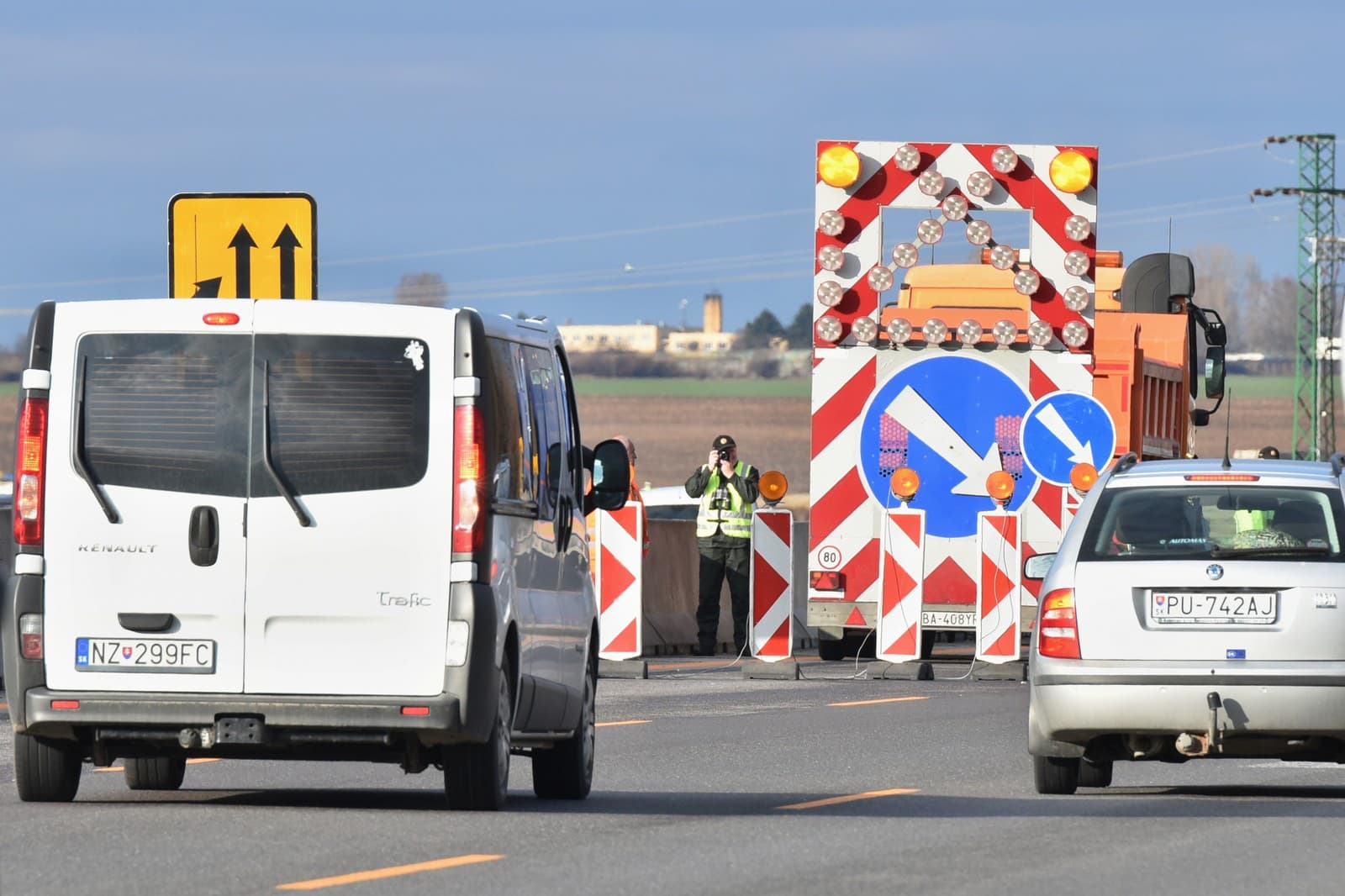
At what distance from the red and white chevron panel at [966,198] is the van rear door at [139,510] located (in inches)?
475

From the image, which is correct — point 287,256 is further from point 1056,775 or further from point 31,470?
point 1056,775

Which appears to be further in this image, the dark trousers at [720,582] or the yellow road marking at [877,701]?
the dark trousers at [720,582]

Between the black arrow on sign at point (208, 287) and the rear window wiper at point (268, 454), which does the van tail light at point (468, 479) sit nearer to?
the rear window wiper at point (268, 454)

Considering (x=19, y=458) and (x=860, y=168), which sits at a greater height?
(x=860, y=168)

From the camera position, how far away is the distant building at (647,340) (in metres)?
98.6

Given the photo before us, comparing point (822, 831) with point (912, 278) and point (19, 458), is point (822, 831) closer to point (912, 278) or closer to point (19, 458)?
point (19, 458)

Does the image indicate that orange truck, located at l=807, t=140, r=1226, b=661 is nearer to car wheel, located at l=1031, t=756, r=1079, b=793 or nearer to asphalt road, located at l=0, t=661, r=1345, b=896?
asphalt road, located at l=0, t=661, r=1345, b=896

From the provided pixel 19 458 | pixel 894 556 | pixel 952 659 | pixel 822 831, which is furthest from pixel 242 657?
pixel 952 659

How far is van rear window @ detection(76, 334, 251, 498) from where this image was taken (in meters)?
11.1

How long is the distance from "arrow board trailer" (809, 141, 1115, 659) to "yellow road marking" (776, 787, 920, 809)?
9.43 metres

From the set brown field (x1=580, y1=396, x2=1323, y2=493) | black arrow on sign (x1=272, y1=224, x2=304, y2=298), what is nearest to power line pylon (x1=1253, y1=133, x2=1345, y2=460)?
brown field (x1=580, y1=396, x2=1323, y2=493)

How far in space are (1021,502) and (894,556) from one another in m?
1.10

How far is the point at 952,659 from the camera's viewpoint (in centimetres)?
2531

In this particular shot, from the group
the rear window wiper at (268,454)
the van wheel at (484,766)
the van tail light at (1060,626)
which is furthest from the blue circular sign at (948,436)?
the rear window wiper at (268,454)
